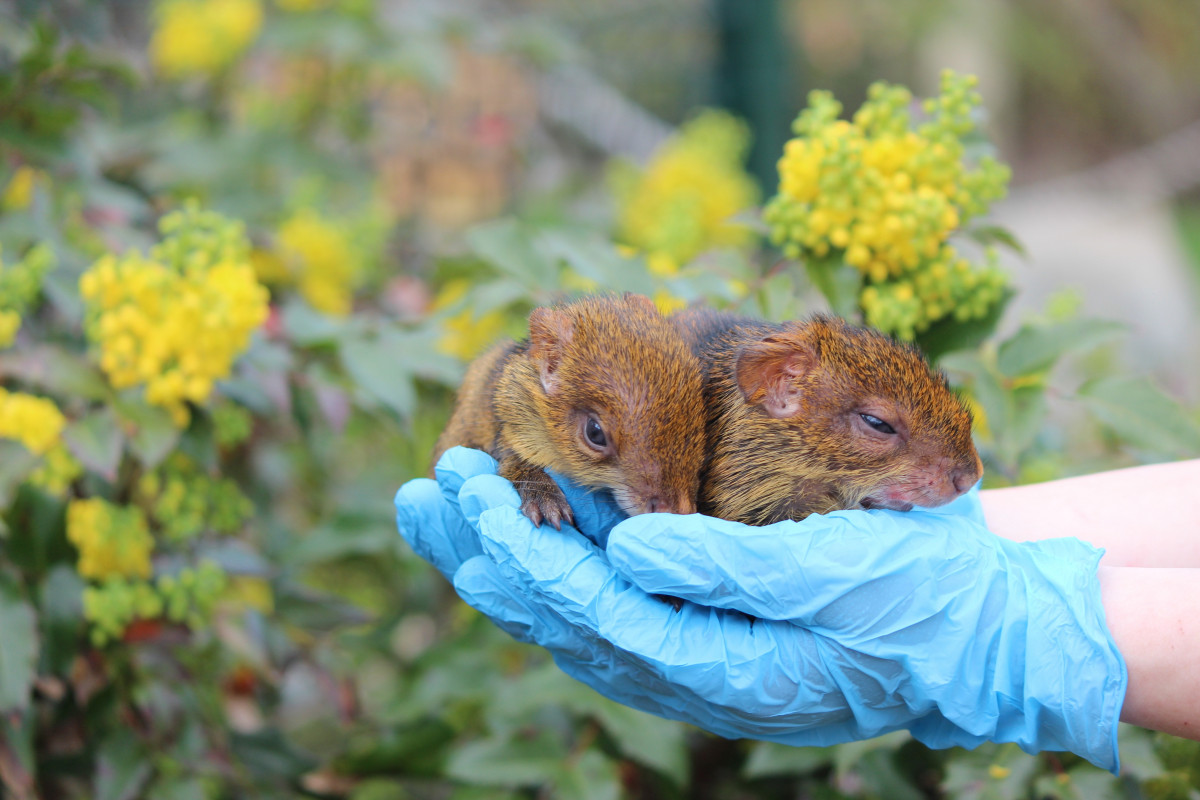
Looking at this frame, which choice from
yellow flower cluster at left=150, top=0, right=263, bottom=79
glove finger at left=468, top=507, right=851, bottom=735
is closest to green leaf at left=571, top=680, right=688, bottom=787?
glove finger at left=468, top=507, right=851, bottom=735

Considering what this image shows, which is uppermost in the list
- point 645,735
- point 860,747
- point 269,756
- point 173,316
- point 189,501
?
point 173,316

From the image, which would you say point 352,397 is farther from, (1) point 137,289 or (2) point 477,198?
(2) point 477,198

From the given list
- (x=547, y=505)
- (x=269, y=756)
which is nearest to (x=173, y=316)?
(x=547, y=505)

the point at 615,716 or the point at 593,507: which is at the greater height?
the point at 593,507

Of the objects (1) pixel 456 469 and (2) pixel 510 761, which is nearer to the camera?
(1) pixel 456 469

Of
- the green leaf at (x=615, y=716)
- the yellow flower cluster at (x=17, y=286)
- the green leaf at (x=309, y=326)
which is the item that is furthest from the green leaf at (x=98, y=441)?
the green leaf at (x=615, y=716)

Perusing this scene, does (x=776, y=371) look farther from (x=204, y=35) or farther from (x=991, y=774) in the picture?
(x=204, y=35)
